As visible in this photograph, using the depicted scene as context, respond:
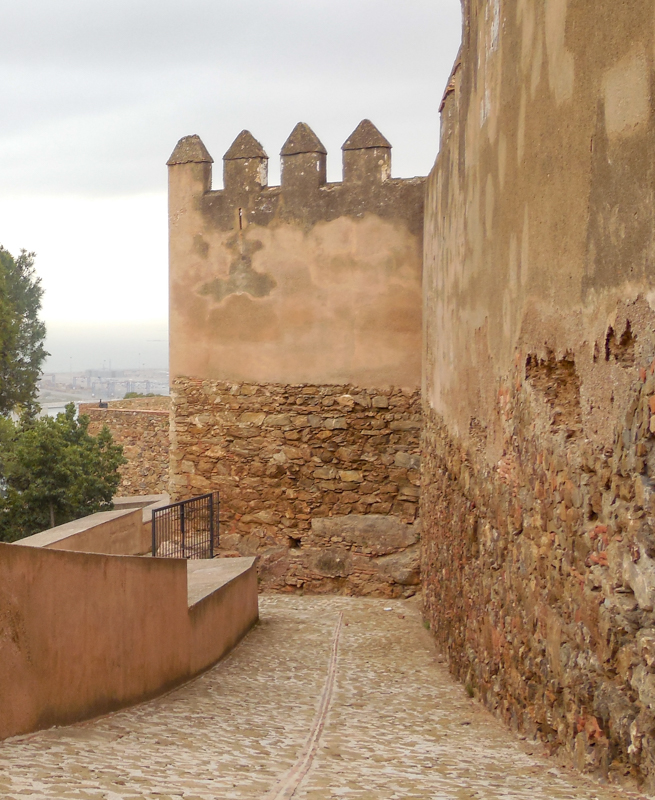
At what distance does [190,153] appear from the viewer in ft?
33.3

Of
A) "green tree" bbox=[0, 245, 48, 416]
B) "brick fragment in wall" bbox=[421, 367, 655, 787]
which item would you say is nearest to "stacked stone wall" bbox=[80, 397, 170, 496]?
"green tree" bbox=[0, 245, 48, 416]

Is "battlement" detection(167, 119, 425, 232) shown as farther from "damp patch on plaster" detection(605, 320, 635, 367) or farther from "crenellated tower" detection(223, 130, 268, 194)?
"damp patch on plaster" detection(605, 320, 635, 367)

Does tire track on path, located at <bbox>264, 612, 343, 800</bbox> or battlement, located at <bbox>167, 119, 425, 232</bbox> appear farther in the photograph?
battlement, located at <bbox>167, 119, 425, 232</bbox>

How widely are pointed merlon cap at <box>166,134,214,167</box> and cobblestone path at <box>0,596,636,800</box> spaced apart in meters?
5.88

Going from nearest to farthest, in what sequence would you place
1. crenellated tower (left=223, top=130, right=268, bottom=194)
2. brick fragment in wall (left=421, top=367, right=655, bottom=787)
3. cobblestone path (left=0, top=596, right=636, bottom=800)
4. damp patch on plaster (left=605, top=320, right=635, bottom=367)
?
brick fragment in wall (left=421, top=367, right=655, bottom=787)
damp patch on plaster (left=605, top=320, right=635, bottom=367)
cobblestone path (left=0, top=596, right=636, bottom=800)
crenellated tower (left=223, top=130, right=268, bottom=194)

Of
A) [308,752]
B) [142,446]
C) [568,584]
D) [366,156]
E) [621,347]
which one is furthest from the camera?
[142,446]

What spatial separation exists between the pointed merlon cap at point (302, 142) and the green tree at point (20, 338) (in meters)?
13.7

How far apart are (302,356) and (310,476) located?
4.50ft

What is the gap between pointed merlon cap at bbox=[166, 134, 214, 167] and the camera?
1009cm

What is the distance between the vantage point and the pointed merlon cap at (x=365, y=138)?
30.6ft

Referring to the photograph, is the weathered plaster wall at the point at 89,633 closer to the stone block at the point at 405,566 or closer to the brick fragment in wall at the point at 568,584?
the brick fragment in wall at the point at 568,584

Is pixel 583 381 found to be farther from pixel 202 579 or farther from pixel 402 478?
pixel 402 478

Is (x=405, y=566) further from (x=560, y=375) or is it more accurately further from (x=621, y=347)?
(x=621, y=347)

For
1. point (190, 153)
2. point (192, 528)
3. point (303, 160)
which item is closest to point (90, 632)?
point (192, 528)
